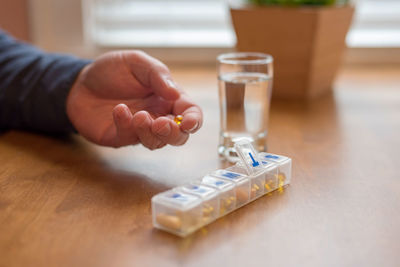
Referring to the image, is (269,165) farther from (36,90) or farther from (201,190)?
(36,90)

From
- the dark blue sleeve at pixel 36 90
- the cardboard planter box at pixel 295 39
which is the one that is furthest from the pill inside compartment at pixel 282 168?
the cardboard planter box at pixel 295 39

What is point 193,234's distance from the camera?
0.52 meters

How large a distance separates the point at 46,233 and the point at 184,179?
21 cm

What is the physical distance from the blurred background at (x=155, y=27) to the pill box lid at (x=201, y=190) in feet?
3.29

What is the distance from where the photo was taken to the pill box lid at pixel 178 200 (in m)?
0.51

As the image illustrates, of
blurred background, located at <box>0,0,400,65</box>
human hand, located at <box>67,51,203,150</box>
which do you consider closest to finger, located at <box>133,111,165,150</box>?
human hand, located at <box>67,51,203,150</box>

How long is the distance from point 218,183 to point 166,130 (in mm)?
102

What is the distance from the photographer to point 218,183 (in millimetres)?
568

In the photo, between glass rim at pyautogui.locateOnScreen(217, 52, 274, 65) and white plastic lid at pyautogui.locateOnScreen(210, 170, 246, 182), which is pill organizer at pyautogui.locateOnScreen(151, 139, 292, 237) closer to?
white plastic lid at pyautogui.locateOnScreen(210, 170, 246, 182)

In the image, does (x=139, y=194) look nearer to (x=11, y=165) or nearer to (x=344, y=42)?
(x=11, y=165)

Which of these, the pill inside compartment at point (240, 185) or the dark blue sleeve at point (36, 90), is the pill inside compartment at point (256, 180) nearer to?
the pill inside compartment at point (240, 185)

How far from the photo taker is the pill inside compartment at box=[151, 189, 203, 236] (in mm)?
512

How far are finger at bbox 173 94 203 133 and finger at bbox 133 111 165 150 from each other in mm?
38

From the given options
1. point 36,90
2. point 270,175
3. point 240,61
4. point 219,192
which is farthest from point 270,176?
point 36,90
